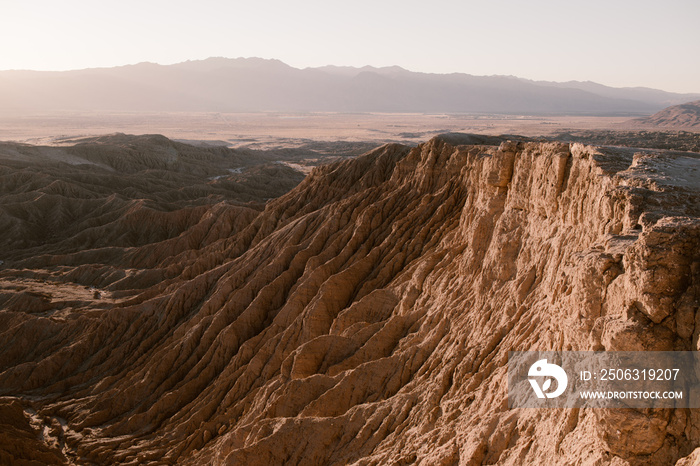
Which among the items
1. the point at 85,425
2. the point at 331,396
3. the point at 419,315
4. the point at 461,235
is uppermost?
the point at 461,235

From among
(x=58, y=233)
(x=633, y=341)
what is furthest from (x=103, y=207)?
(x=633, y=341)

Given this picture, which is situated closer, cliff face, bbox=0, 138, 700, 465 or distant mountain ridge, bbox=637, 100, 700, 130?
cliff face, bbox=0, 138, 700, 465

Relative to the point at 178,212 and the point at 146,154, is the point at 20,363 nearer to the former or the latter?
the point at 178,212

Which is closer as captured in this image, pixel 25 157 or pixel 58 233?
pixel 58 233

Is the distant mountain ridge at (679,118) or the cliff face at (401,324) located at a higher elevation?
the distant mountain ridge at (679,118)

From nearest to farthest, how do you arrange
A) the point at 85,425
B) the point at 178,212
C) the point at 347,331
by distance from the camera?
the point at 347,331
the point at 85,425
the point at 178,212

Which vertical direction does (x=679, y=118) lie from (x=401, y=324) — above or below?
above

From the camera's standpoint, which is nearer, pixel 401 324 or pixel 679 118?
pixel 401 324

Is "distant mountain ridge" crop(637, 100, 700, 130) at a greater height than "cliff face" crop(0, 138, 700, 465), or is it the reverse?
"distant mountain ridge" crop(637, 100, 700, 130)
